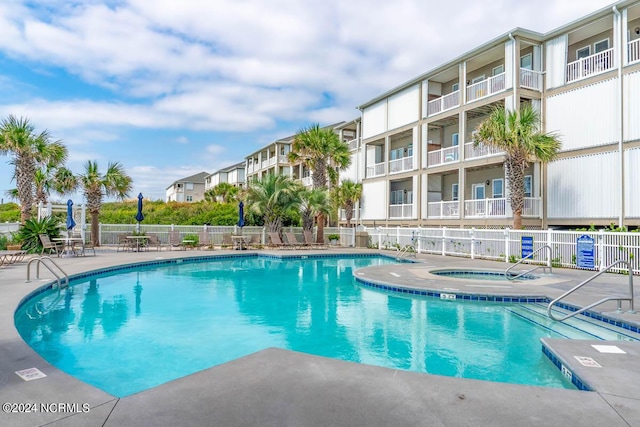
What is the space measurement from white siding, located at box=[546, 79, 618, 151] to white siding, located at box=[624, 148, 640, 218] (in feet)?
2.98

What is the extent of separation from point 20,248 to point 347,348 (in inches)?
686

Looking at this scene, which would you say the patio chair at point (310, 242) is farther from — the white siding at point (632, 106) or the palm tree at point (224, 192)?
the palm tree at point (224, 192)

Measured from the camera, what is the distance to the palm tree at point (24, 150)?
64.8 feet

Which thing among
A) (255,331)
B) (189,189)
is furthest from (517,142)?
(189,189)

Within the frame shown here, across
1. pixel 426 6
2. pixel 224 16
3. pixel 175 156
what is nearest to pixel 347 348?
pixel 224 16

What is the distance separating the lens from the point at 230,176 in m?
64.8

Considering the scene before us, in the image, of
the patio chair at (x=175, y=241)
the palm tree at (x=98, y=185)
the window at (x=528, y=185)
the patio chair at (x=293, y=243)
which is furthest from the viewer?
the patio chair at (x=293, y=243)

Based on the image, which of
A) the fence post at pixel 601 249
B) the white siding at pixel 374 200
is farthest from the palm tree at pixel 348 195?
the fence post at pixel 601 249

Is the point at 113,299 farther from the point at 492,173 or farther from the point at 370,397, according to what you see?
the point at 492,173

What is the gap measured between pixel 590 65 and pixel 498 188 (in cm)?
696

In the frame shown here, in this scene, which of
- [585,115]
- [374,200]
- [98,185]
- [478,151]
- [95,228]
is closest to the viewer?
[585,115]

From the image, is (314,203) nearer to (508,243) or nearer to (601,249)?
(508,243)

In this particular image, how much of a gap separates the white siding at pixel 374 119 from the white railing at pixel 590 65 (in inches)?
465

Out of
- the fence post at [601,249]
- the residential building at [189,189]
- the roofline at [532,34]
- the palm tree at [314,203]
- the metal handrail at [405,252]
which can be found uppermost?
the roofline at [532,34]
